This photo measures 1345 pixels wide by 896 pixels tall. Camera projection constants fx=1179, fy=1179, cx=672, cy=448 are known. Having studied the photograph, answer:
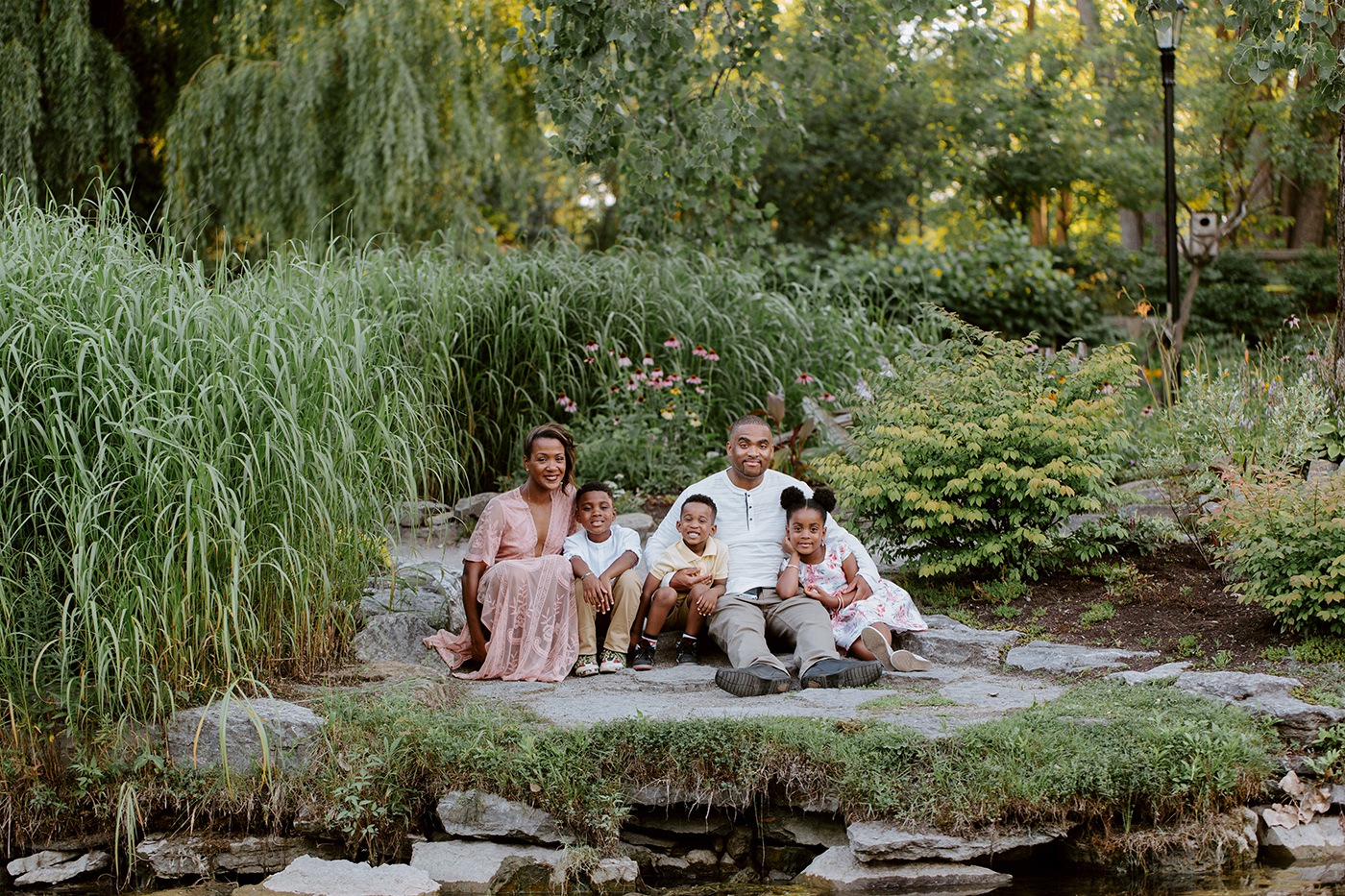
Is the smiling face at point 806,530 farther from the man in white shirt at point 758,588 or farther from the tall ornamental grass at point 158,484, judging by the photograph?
the tall ornamental grass at point 158,484

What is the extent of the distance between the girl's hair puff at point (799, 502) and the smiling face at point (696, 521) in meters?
0.38

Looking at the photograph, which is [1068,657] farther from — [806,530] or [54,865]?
[54,865]

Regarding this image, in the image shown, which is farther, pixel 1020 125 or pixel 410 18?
pixel 1020 125

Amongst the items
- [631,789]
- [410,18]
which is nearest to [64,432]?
[631,789]

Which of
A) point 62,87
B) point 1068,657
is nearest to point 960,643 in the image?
point 1068,657

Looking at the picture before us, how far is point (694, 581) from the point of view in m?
5.34

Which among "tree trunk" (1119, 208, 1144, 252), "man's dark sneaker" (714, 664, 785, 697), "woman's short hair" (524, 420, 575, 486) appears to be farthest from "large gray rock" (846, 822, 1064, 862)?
"tree trunk" (1119, 208, 1144, 252)

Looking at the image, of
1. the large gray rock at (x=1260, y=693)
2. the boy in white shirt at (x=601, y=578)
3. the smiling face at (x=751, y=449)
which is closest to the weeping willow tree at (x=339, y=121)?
the boy in white shirt at (x=601, y=578)

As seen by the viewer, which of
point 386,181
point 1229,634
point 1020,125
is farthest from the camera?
point 1020,125

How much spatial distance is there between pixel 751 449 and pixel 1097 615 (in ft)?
5.83

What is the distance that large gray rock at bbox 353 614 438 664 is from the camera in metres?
5.05

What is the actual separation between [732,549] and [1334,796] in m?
2.59

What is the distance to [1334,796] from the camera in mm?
4016

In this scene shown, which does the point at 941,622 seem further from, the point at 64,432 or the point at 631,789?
the point at 64,432
